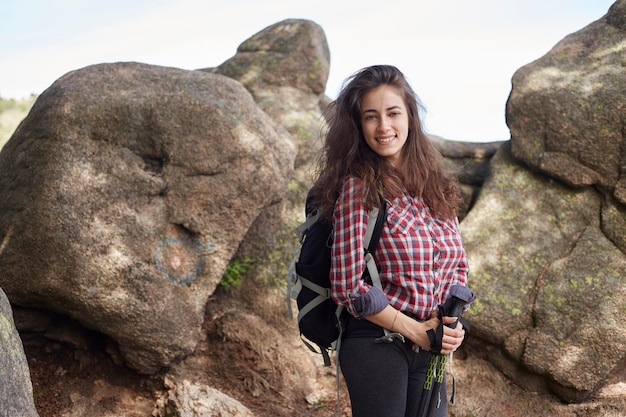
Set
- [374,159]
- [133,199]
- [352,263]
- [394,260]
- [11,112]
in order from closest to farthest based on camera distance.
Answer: [352,263] < [394,260] < [374,159] < [133,199] < [11,112]

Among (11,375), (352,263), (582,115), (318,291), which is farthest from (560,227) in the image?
(11,375)

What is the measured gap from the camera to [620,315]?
7156 millimetres

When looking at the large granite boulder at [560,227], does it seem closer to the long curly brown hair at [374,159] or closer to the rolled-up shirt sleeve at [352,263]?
the long curly brown hair at [374,159]

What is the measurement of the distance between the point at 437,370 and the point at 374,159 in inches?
53.1

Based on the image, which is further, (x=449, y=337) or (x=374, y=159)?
(x=374, y=159)

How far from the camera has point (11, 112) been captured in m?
20.2

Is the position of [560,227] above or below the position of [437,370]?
below

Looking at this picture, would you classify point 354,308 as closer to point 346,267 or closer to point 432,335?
→ point 346,267

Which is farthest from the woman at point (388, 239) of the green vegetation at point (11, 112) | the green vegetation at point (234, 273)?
the green vegetation at point (11, 112)

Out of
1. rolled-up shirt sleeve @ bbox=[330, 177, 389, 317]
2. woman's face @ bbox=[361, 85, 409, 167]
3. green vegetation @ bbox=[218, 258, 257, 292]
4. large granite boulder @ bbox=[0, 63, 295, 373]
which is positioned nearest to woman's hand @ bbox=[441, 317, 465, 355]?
rolled-up shirt sleeve @ bbox=[330, 177, 389, 317]

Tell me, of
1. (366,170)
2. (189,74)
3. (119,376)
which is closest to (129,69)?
(189,74)

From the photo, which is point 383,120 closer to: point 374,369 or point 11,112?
point 374,369

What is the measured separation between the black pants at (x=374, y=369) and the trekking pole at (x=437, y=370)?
111 millimetres

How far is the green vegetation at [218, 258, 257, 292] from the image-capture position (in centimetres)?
789
